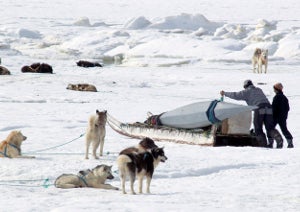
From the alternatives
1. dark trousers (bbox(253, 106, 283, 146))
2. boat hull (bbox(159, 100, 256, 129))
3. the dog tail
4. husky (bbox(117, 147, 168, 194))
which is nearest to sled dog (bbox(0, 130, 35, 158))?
husky (bbox(117, 147, 168, 194))

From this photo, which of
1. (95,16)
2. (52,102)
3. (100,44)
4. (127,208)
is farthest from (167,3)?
(127,208)

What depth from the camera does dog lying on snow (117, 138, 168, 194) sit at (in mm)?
6824

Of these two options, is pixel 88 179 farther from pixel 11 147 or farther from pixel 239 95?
pixel 239 95

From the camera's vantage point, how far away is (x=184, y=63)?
31391mm

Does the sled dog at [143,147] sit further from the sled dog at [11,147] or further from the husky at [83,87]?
the husky at [83,87]

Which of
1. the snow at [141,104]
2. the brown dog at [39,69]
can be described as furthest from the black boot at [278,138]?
the brown dog at [39,69]

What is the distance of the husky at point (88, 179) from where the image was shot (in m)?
7.45

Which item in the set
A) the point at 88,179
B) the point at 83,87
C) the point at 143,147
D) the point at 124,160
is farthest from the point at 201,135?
the point at 83,87

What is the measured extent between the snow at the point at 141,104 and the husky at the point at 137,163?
0.67 ft

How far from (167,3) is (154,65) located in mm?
46695

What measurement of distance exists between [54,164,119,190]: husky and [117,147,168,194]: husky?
51 centimetres

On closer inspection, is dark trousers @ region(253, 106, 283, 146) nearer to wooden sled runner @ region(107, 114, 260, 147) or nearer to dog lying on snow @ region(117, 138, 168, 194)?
wooden sled runner @ region(107, 114, 260, 147)

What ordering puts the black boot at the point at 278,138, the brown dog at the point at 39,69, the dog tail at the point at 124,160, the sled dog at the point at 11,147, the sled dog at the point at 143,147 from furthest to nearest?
1. the brown dog at the point at 39,69
2. the black boot at the point at 278,138
3. the sled dog at the point at 11,147
4. the sled dog at the point at 143,147
5. the dog tail at the point at 124,160

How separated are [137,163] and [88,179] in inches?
33.1
